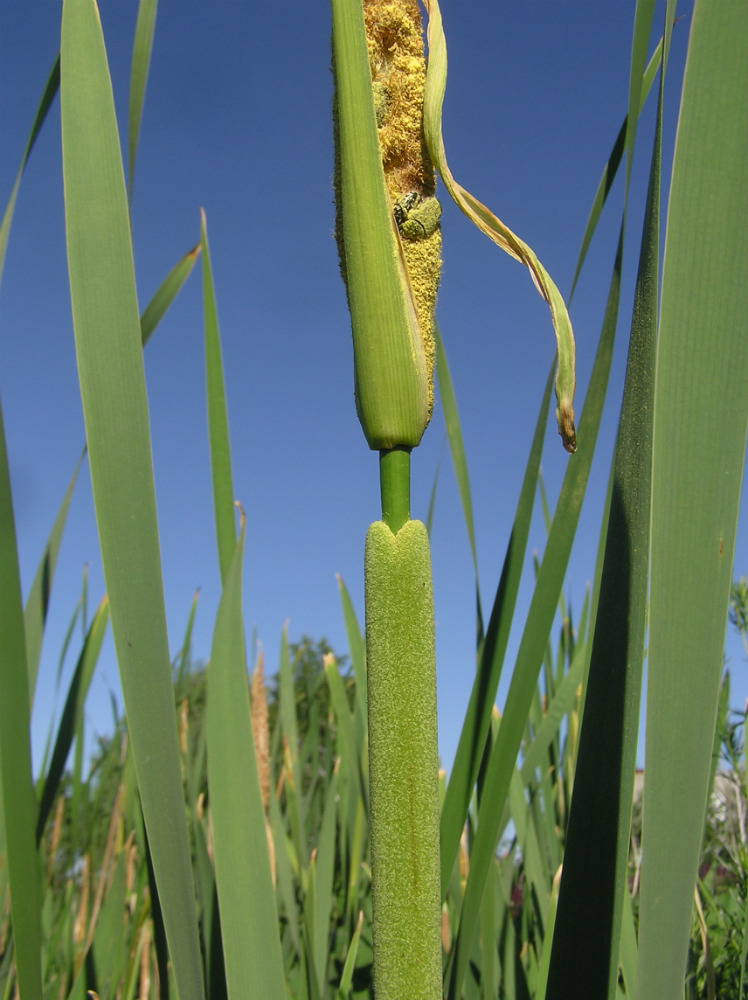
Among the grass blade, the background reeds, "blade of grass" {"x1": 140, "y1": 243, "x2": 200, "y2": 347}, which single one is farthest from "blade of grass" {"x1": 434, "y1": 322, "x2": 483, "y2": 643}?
the grass blade

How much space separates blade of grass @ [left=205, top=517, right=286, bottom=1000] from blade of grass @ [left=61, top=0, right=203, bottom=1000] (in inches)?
1.0

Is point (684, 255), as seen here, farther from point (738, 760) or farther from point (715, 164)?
point (738, 760)

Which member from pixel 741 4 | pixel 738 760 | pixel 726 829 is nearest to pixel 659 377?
pixel 741 4

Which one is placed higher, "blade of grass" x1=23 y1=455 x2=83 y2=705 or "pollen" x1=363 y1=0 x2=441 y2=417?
"pollen" x1=363 y1=0 x2=441 y2=417

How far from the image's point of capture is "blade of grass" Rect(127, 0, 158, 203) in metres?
0.64

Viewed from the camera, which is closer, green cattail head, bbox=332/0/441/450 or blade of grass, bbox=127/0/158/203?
green cattail head, bbox=332/0/441/450

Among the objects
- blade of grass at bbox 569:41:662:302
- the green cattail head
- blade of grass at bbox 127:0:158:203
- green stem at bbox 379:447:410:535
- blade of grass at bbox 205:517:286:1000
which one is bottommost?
blade of grass at bbox 205:517:286:1000

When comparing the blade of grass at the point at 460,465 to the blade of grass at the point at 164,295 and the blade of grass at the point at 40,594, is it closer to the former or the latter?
the blade of grass at the point at 164,295

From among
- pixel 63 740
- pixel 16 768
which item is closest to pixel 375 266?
pixel 16 768

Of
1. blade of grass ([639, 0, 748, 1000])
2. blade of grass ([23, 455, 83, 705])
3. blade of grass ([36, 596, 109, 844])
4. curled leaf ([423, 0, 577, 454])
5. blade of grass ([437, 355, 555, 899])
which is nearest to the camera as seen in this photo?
blade of grass ([639, 0, 748, 1000])

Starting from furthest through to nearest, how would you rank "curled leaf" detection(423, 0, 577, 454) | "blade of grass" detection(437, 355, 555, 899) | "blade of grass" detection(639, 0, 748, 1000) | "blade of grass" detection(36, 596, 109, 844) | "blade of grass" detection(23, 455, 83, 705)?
"blade of grass" detection(23, 455, 83, 705) < "blade of grass" detection(36, 596, 109, 844) < "blade of grass" detection(437, 355, 555, 899) < "curled leaf" detection(423, 0, 577, 454) < "blade of grass" detection(639, 0, 748, 1000)

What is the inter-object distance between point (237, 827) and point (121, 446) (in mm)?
228

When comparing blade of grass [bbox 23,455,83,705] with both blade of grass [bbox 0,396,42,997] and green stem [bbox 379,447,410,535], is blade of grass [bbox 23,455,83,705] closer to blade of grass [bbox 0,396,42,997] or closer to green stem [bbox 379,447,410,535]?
blade of grass [bbox 0,396,42,997]

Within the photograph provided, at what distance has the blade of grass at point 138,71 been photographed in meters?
0.64
